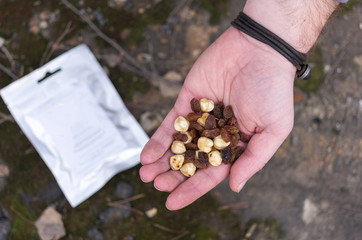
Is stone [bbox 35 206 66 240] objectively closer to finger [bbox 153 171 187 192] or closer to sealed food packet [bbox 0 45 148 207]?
sealed food packet [bbox 0 45 148 207]

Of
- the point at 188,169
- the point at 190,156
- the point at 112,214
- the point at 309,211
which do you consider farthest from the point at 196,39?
the point at 309,211

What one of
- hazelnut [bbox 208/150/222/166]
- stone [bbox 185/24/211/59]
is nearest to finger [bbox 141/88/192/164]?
hazelnut [bbox 208/150/222/166]

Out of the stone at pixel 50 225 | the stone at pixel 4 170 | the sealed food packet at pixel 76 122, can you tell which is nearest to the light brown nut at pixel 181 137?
the sealed food packet at pixel 76 122

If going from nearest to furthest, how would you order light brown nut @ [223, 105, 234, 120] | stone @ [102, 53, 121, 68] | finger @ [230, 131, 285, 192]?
finger @ [230, 131, 285, 192] < light brown nut @ [223, 105, 234, 120] < stone @ [102, 53, 121, 68]

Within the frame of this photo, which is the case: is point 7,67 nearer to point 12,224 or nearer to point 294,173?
point 12,224

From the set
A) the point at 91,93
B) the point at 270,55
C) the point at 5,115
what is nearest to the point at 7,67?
the point at 5,115
